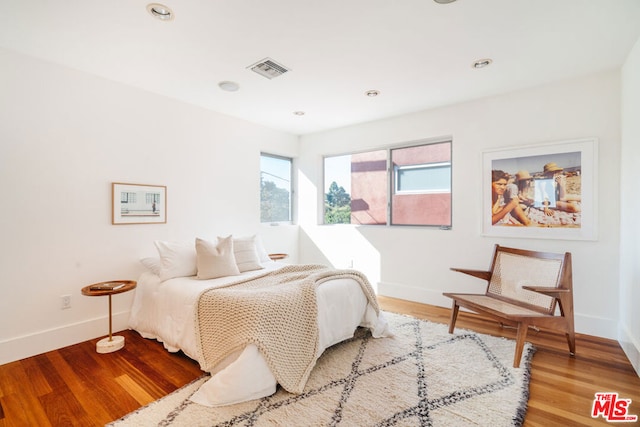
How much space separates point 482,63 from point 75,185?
384cm

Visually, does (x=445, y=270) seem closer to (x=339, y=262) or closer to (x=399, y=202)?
(x=399, y=202)

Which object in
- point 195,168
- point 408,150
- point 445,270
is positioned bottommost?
point 445,270

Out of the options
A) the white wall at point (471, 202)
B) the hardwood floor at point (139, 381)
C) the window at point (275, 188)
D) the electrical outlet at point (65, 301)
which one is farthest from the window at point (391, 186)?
the electrical outlet at point (65, 301)

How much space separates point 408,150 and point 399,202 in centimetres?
73

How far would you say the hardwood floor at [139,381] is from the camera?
1.83m

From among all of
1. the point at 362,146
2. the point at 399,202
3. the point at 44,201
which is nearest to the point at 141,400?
the point at 44,201

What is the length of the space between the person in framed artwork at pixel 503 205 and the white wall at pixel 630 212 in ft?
2.58

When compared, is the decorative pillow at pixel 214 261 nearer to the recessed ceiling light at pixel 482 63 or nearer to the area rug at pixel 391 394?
the area rug at pixel 391 394

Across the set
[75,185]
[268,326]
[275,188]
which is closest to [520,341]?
[268,326]

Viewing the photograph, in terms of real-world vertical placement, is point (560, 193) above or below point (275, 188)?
below

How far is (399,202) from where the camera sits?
4336 mm

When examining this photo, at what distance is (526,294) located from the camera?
2.81 meters

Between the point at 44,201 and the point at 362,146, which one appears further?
the point at 362,146

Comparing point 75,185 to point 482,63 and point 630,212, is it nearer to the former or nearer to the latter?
point 482,63
